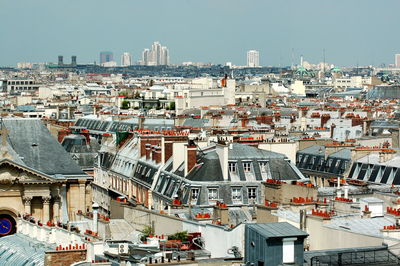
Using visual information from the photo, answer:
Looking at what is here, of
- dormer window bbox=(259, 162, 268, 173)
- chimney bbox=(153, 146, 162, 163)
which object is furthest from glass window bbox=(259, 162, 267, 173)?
chimney bbox=(153, 146, 162, 163)

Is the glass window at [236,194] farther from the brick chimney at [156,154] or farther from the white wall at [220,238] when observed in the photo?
the white wall at [220,238]

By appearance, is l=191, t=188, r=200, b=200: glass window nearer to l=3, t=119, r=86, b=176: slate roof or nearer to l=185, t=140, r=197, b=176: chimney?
l=185, t=140, r=197, b=176: chimney

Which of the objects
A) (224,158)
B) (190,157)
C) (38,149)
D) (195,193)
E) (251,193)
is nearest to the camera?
(195,193)

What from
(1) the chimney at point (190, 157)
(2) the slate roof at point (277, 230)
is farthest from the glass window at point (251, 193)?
(2) the slate roof at point (277, 230)

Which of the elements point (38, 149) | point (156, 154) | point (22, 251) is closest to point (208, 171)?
point (38, 149)

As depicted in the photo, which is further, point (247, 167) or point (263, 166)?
point (263, 166)

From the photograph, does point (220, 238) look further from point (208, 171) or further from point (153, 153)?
point (153, 153)
